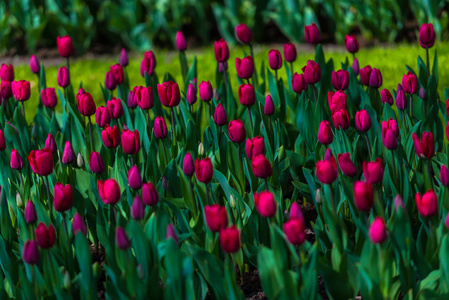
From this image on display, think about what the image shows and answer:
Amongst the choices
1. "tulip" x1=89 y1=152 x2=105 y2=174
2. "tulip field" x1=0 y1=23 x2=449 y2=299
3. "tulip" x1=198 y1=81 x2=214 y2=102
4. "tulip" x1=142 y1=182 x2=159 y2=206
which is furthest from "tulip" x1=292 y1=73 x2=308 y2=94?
"tulip" x1=142 y1=182 x2=159 y2=206

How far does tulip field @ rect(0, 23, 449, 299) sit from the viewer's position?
223cm

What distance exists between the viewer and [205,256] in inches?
90.8

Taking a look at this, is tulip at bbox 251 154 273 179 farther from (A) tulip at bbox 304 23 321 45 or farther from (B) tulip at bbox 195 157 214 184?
(A) tulip at bbox 304 23 321 45

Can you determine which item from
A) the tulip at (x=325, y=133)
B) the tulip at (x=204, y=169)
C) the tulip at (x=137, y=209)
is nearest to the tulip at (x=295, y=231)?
the tulip at (x=204, y=169)

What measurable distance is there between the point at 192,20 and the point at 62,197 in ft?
17.4

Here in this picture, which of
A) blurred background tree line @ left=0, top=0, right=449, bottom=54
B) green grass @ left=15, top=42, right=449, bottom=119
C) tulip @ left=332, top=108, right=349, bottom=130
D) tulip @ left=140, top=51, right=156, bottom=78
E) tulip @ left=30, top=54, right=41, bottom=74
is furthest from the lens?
blurred background tree line @ left=0, top=0, right=449, bottom=54

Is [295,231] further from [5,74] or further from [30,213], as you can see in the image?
[5,74]

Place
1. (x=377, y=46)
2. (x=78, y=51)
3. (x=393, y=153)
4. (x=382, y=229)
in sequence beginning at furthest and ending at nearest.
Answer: (x=78, y=51)
(x=377, y=46)
(x=393, y=153)
(x=382, y=229)

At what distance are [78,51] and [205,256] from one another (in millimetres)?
5464

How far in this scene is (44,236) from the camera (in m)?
2.24

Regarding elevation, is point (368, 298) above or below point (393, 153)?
below

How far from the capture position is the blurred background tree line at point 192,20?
668cm

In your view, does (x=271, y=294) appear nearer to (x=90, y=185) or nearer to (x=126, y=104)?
(x=90, y=185)

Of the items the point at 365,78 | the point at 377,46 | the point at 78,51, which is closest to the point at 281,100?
the point at 365,78
